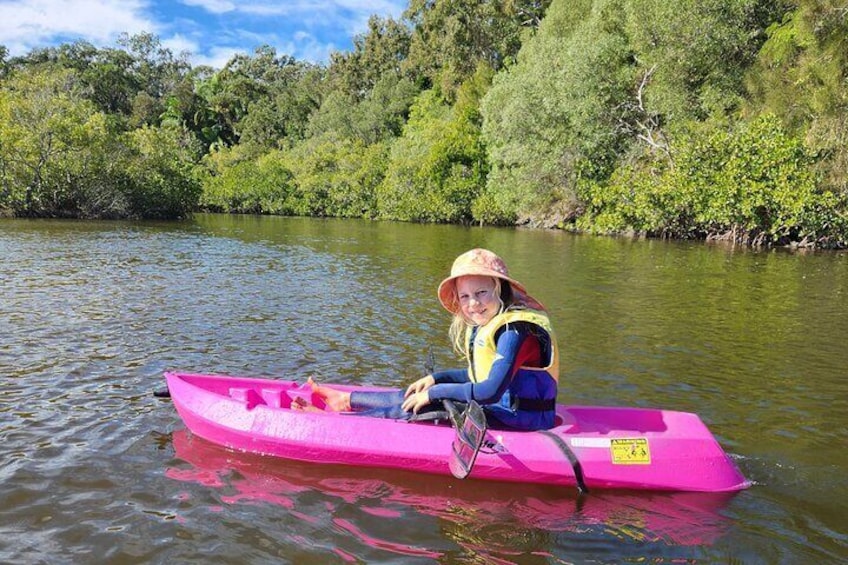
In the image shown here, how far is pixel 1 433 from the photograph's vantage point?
17.6 feet

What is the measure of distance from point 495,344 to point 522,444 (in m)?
0.74

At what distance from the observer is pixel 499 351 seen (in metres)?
4.59

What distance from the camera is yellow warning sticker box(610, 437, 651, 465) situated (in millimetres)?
4637

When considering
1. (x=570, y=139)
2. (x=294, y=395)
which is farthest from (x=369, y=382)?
(x=570, y=139)

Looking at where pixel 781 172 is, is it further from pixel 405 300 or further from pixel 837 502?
pixel 837 502

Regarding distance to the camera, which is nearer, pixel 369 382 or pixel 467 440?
pixel 467 440

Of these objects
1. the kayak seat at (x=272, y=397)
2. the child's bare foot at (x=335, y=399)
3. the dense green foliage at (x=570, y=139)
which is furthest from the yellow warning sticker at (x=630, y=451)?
the dense green foliage at (x=570, y=139)

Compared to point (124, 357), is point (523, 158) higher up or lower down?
higher up

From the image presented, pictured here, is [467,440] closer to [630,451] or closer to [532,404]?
[532,404]

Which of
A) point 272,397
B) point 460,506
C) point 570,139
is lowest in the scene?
point 460,506

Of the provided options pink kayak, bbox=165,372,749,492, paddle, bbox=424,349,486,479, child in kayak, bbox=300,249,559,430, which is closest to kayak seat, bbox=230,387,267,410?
pink kayak, bbox=165,372,749,492

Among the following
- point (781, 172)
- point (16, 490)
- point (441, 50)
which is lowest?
point (16, 490)

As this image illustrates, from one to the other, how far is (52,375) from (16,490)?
2.76 m

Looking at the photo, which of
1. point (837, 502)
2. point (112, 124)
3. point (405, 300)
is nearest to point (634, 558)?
point (837, 502)
